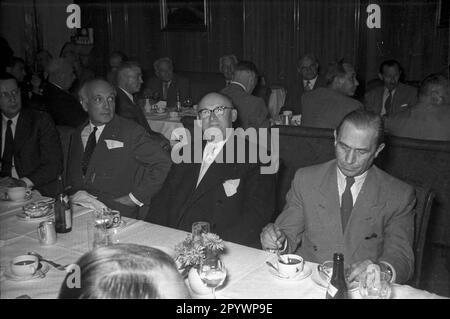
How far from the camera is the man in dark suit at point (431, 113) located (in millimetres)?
3977

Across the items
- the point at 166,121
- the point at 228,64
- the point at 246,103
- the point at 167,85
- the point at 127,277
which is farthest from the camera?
the point at 167,85

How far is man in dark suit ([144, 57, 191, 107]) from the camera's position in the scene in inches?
269

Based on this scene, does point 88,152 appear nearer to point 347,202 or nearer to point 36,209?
point 36,209

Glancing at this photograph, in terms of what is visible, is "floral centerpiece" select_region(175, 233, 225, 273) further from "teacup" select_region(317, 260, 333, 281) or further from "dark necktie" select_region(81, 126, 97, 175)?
"dark necktie" select_region(81, 126, 97, 175)

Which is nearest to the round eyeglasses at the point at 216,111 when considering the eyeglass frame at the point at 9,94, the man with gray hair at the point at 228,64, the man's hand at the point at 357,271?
the man's hand at the point at 357,271

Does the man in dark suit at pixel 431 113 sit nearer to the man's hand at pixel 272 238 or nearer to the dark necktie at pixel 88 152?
the man's hand at pixel 272 238

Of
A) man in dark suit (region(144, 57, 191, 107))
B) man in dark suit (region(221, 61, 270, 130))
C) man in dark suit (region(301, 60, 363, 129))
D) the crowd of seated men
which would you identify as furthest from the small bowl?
man in dark suit (region(144, 57, 191, 107))

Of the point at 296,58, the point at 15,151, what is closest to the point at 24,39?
the point at 296,58

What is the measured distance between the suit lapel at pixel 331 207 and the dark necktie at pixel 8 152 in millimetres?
2460

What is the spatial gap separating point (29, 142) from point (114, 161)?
805 millimetres

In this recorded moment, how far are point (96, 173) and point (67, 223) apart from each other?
35.8 inches

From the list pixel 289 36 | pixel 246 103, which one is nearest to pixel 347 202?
pixel 246 103

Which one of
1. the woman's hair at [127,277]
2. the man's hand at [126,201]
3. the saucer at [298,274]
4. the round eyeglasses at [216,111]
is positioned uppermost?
the round eyeglasses at [216,111]

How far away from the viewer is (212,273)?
1.71 metres
